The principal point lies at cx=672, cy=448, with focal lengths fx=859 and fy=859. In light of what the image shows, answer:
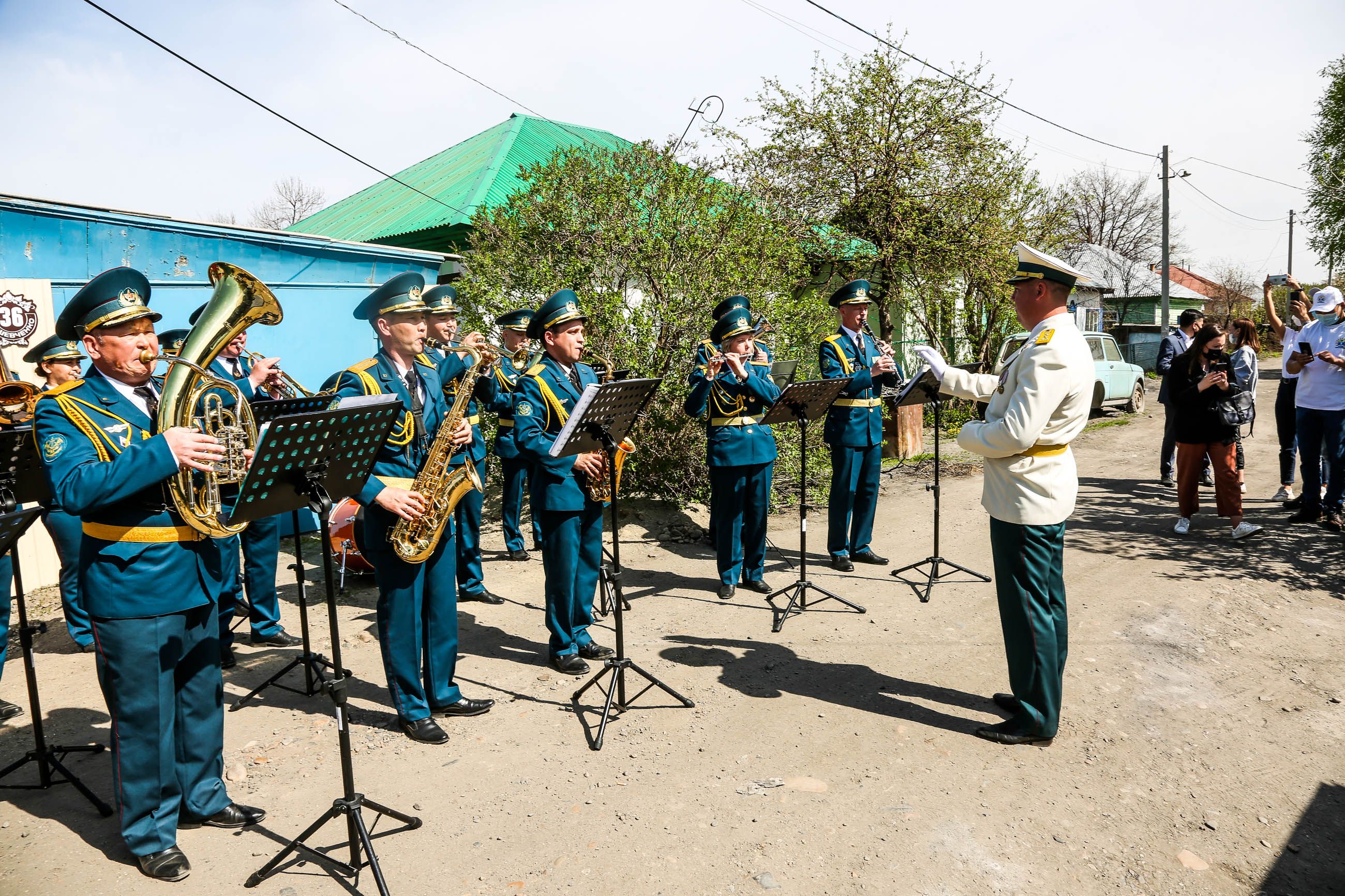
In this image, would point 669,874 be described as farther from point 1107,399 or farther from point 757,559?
point 1107,399

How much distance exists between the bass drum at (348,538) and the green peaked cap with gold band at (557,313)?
201cm

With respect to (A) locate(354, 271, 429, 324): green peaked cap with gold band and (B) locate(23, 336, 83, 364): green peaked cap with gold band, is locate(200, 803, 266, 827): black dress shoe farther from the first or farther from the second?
(B) locate(23, 336, 83, 364): green peaked cap with gold band

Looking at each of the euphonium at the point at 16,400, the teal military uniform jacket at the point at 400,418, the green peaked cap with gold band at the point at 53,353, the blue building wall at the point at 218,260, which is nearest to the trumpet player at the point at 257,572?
the green peaked cap with gold band at the point at 53,353

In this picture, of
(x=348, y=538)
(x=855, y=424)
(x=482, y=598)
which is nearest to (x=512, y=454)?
(x=482, y=598)

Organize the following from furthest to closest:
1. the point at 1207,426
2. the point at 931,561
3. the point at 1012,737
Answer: the point at 1207,426 < the point at 931,561 < the point at 1012,737

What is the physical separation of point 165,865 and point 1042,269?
15.8ft

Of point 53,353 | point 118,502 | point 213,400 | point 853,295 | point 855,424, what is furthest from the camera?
point 853,295

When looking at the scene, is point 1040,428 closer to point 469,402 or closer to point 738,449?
point 738,449

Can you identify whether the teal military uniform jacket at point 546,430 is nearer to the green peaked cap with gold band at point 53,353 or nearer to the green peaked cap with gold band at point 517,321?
the green peaked cap with gold band at point 517,321

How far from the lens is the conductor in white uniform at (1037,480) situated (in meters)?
4.25

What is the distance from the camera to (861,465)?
7633 mm

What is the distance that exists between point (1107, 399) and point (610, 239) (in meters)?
12.7

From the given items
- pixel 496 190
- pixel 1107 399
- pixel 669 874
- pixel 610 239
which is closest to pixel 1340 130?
pixel 1107 399

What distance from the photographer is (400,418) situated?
461 centimetres
